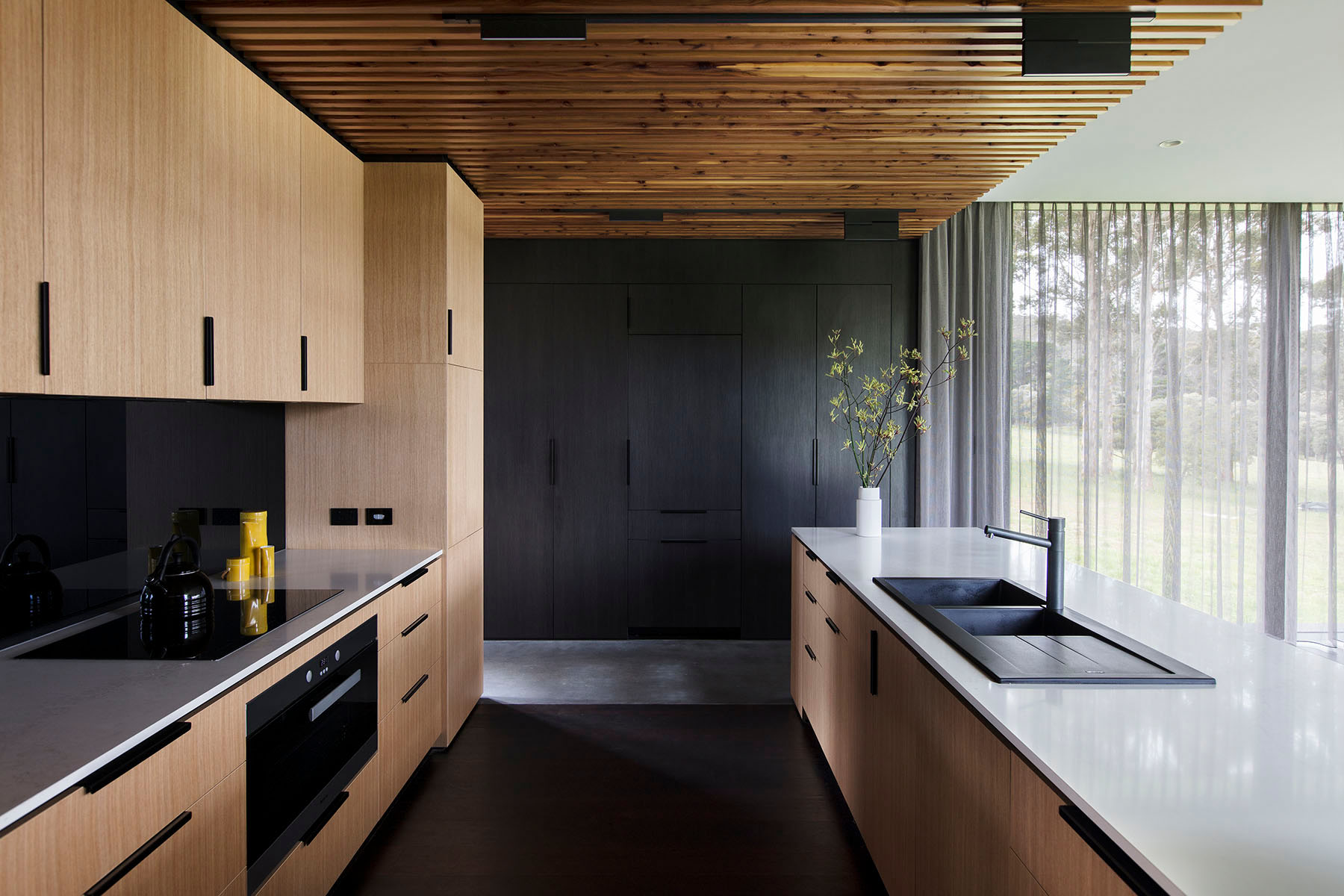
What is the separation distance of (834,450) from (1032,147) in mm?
2241

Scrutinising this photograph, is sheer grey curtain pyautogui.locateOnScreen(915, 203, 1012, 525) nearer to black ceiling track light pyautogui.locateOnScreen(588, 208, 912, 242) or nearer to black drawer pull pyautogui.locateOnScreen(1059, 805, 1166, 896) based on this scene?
black ceiling track light pyautogui.locateOnScreen(588, 208, 912, 242)

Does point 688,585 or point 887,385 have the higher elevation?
point 887,385

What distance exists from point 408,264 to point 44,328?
1.81 meters

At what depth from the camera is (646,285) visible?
200 inches

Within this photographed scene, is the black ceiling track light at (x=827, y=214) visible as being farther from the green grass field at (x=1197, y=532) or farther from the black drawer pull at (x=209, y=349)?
the black drawer pull at (x=209, y=349)

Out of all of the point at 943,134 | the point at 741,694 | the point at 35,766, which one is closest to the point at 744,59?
the point at 943,134

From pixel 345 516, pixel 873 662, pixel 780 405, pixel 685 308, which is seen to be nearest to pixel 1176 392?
pixel 780 405

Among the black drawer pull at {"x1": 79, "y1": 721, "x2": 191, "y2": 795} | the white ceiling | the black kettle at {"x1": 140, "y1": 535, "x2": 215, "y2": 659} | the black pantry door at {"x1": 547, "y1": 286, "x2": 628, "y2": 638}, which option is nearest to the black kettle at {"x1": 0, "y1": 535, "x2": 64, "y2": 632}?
the black kettle at {"x1": 140, "y1": 535, "x2": 215, "y2": 659}

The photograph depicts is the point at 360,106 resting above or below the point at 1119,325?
above

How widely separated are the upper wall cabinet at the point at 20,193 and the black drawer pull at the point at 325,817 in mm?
1250

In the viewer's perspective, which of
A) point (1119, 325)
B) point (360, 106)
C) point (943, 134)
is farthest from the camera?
point (1119, 325)

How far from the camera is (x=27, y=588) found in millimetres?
1867

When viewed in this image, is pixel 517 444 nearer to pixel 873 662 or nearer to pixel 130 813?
pixel 873 662

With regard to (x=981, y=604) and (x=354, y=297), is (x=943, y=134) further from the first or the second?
(x=354, y=297)
